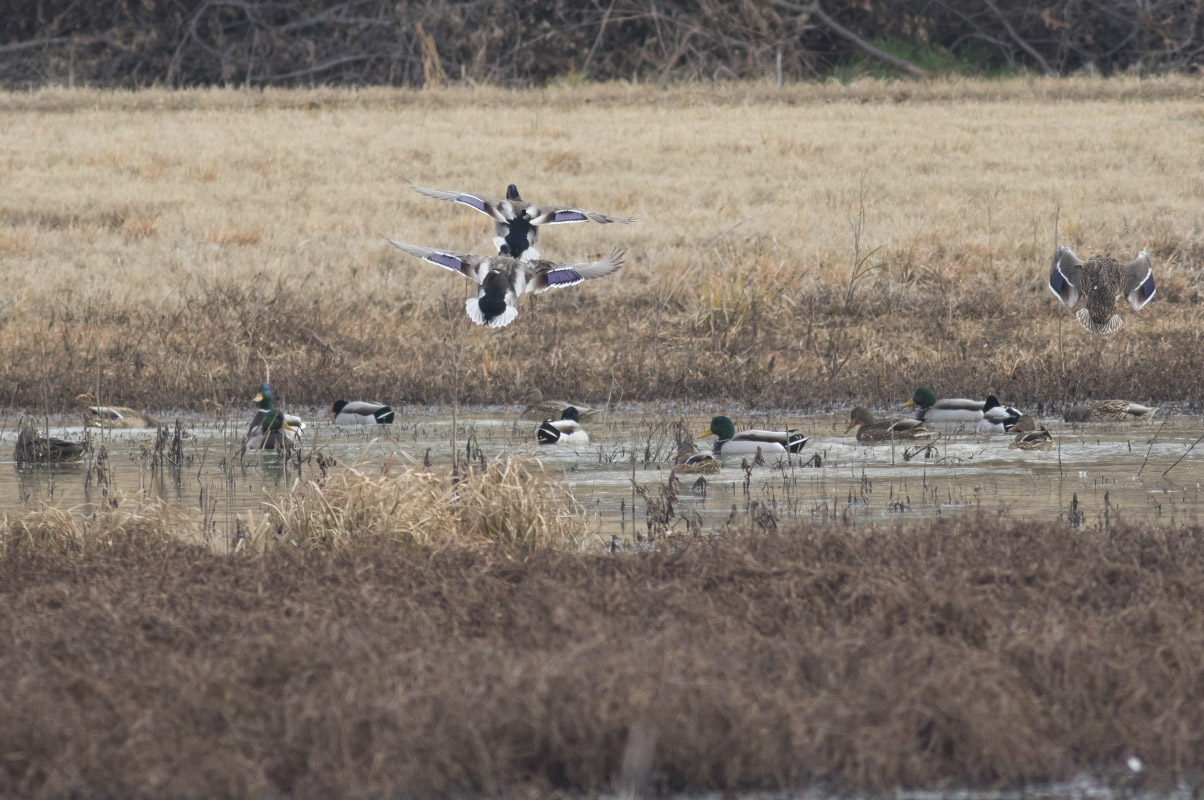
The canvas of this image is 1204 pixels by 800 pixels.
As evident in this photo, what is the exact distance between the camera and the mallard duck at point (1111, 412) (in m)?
12.2

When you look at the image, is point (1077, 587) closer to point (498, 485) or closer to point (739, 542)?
point (739, 542)

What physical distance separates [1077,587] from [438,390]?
334 inches

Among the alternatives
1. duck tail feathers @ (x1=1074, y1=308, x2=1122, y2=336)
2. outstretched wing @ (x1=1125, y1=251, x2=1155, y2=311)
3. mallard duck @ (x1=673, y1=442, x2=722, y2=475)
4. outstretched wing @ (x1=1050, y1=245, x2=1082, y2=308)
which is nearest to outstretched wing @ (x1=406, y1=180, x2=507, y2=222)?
mallard duck @ (x1=673, y1=442, x2=722, y2=475)

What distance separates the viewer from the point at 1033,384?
539 inches

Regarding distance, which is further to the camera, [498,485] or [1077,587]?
[498,485]

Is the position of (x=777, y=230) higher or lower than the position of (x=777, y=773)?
higher

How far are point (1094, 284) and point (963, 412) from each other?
6.17ft

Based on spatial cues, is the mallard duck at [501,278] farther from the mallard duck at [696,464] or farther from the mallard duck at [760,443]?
the mallard duck at [760,443]

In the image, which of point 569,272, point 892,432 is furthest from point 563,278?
point 892,432

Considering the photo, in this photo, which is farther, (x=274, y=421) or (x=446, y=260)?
(x=274, y=421)

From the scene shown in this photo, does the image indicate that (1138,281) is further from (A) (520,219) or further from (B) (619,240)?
(B) (619,240)

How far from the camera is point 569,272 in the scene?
10352 millimetres

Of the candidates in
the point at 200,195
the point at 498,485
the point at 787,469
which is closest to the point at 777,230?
the point at 200,195

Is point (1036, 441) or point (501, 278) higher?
point (501, 278)
